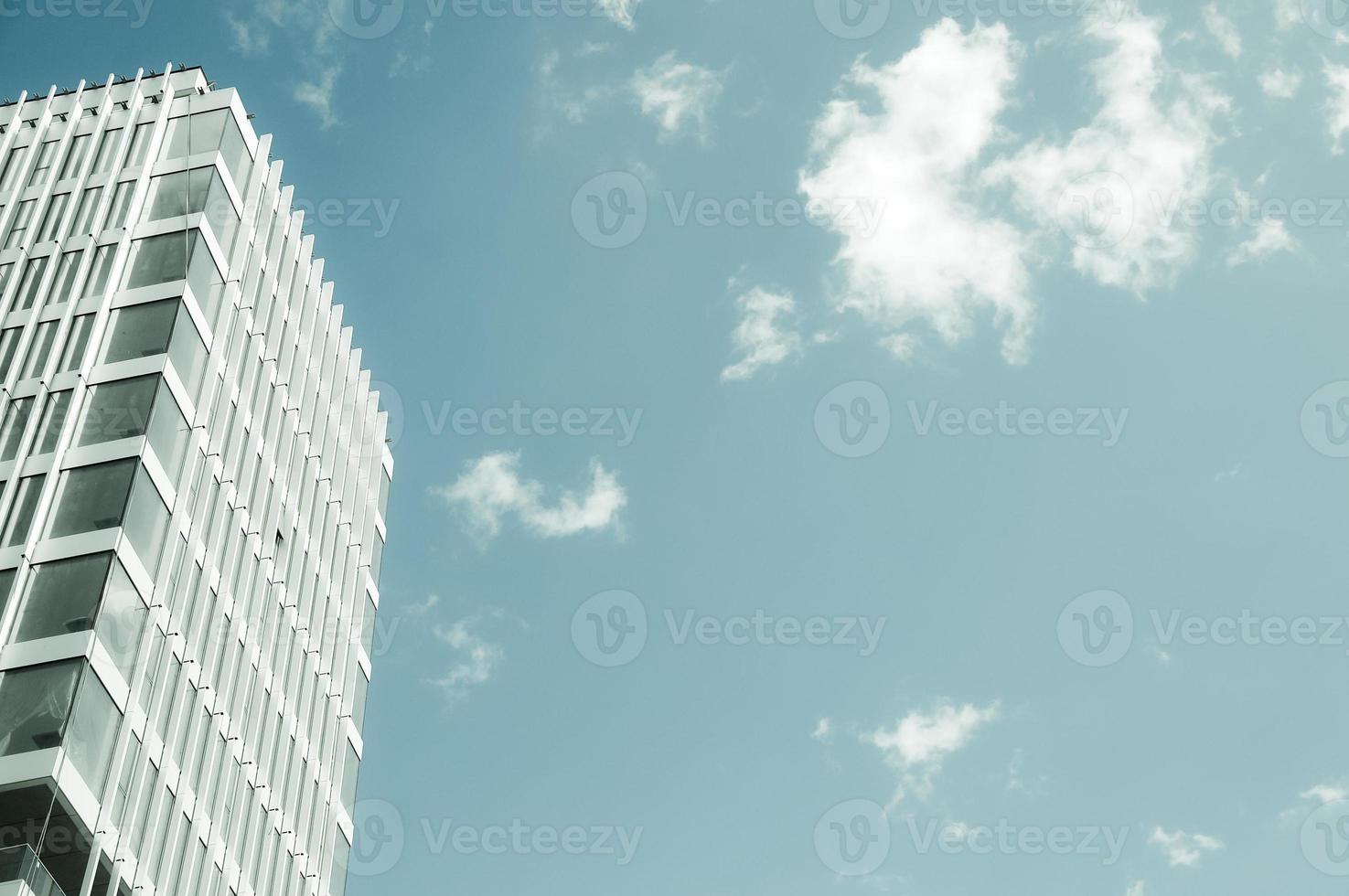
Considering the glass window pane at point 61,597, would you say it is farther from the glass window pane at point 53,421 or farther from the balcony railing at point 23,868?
the balcony railing at point 23,868

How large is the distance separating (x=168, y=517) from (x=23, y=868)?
30.6ft

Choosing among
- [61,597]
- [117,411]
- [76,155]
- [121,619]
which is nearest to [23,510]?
[61,597]

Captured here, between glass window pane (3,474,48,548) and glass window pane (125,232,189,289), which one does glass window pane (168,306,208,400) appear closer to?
glass window pane (125,232,189,289)

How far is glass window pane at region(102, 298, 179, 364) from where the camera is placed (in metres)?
34.5

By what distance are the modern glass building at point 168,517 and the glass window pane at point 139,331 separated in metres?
0.07

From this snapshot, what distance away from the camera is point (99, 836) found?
28.7 metres

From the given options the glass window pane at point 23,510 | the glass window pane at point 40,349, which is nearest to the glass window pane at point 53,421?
the glass window pane at point 23,510

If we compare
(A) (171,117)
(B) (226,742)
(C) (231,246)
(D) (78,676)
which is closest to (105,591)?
(D) (78,676)

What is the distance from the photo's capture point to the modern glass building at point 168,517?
29.4m

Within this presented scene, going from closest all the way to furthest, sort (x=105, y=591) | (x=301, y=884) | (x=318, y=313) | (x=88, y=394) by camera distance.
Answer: (x=105, y=591), (x=88, y=394), (x=301, y=884), (x=318, y=313)

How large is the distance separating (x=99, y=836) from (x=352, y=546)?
19452 mm

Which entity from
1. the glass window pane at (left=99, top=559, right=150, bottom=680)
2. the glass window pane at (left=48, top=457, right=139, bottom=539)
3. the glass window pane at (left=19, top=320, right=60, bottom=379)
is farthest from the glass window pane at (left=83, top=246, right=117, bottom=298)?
the glass window pane at (left=99, top=559, right=150, bottom=680)

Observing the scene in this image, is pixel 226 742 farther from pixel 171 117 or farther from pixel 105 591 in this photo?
pixel 171 117

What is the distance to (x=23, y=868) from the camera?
2647 centimetres
